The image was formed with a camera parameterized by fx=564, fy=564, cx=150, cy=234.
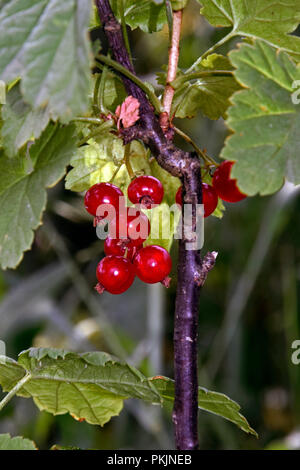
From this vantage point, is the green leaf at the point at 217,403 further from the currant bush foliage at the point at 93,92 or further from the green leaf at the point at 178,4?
the green leaf at the point at 178,4

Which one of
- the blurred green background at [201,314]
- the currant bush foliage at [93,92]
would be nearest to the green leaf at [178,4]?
the currant bush foliage at [93,92]

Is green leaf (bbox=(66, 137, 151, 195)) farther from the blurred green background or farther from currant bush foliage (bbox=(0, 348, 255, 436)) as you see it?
the blurred green background

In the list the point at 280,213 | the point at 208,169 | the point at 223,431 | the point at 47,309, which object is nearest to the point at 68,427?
the point at 47,309

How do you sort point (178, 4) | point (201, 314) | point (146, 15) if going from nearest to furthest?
point (178, 4)
point (146, 15)
point (201, 314)

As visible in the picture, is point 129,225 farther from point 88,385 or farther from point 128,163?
point 88,385

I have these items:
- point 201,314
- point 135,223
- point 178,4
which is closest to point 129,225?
point 135,223

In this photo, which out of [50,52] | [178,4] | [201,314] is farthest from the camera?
[201,314]
